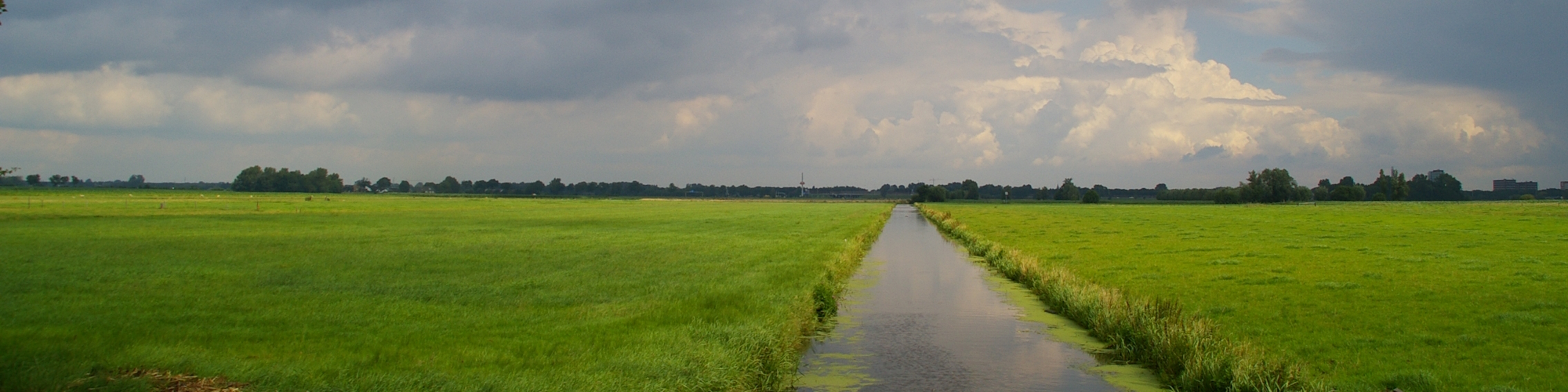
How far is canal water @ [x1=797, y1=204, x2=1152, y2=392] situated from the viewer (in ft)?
35.7

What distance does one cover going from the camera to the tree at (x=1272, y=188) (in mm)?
148875

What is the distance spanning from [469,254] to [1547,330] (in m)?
23.7

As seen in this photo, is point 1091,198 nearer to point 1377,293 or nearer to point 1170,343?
point 1377,293

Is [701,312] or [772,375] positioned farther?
[701,312]

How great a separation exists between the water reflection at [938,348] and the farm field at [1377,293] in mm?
2757

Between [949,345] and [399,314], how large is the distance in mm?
8514

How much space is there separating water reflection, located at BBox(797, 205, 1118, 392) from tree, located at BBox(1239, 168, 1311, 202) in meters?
149

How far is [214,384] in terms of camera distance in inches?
298

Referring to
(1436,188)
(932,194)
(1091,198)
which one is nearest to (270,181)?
(932,194)

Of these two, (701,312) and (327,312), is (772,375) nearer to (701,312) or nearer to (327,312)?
(701,312)

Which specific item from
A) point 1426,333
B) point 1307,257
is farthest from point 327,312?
point 1307,257

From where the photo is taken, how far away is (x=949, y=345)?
44.0ft

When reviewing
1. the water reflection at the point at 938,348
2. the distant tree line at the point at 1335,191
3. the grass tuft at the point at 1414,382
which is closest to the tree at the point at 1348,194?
the distant tree line at the point at 1335,191

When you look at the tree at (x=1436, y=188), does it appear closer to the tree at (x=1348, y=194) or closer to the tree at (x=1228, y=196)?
the tree at (x=1348, y=194)
